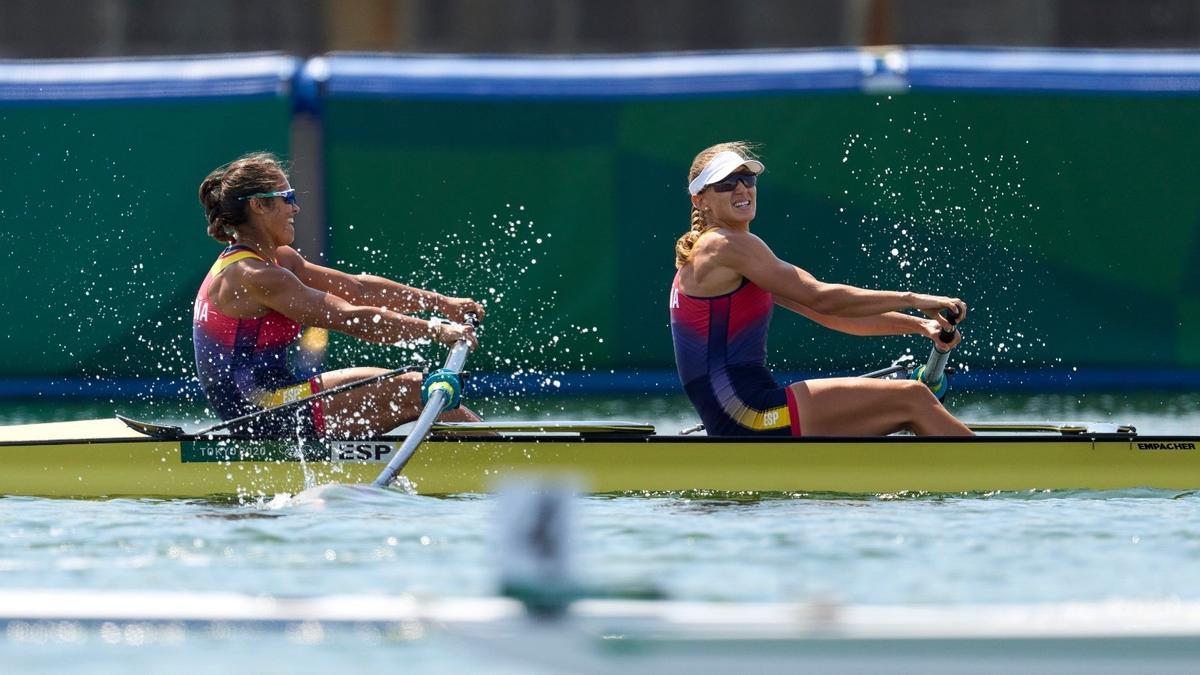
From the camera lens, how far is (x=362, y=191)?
1348 cm

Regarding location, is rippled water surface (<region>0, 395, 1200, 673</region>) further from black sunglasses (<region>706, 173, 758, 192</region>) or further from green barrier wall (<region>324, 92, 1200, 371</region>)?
green barrier wall (<region>324, 92, 1200, 371</region>)

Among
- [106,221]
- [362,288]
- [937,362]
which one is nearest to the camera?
[937,362]

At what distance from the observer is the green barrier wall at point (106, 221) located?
13.3m

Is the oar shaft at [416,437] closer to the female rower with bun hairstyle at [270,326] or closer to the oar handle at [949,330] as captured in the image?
Answer: the female rower with bun hairstyle at [270,326]

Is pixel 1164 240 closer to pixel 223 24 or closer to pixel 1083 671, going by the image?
pixel 1083 671

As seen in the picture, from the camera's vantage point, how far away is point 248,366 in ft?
26.9

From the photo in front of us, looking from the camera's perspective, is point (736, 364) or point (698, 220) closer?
point (736, 364)

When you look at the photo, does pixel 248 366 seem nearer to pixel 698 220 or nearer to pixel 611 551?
pixel 698 220

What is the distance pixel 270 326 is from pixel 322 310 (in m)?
0.28

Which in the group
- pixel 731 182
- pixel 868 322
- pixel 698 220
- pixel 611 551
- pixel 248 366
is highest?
pixel 731 182

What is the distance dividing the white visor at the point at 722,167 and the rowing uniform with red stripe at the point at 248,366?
1796mm

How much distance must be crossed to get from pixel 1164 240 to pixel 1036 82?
138 centimetres

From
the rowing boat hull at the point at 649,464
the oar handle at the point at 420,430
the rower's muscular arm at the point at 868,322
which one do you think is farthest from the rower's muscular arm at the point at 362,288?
the rower's muscular arm at the point at 868,322

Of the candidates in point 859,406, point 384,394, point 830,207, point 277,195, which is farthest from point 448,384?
point 830,207
